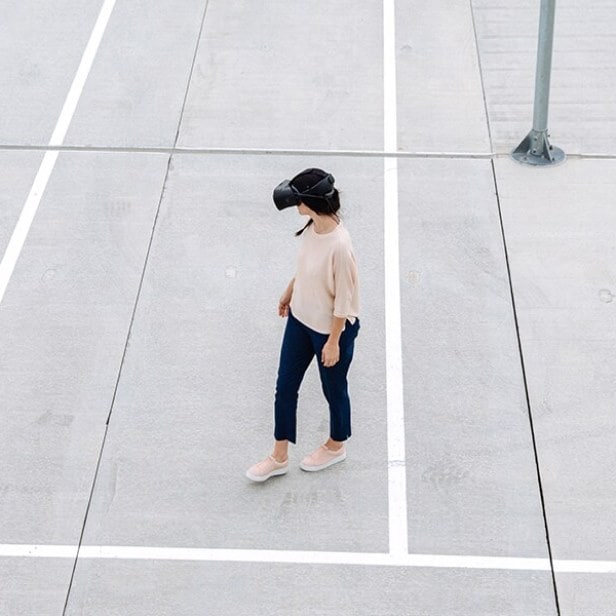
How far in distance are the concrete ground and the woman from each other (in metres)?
0.20

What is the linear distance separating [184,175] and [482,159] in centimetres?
233

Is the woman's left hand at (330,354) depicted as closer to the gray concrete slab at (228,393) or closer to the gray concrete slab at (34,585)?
the gray concrete slab at (228,393)

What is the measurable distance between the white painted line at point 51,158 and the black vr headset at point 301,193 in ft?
9.27

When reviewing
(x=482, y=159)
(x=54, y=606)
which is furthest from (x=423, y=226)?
(x=54, y=606)

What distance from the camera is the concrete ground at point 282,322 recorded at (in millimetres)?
5633

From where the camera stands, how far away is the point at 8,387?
662 cm

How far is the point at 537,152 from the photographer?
8359mm

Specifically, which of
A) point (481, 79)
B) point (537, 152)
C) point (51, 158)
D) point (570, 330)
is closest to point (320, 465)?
point (570, 330)

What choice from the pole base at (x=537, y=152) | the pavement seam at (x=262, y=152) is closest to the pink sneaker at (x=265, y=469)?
the pavement seam at (x=262, y=152)

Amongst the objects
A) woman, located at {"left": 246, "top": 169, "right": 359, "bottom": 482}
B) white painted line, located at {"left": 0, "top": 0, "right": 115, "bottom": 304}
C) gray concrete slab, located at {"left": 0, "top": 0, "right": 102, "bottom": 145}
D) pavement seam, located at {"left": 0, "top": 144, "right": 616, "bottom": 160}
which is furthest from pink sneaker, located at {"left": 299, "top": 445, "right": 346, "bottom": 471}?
gray concrete slab, located at {"left": 0, "top": 0, "right": 102, "bottom": 145}

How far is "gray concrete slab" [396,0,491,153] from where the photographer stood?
8.62 meters

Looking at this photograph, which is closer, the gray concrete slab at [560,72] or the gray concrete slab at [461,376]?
the gray concrete slab at [461,376]

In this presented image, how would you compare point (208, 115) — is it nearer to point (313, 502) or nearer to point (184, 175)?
point (184, 175)

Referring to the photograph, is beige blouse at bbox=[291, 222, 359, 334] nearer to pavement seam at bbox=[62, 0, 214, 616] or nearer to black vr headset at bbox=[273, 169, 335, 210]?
black vr headset at bbox=[273, 169, 335, 210]
